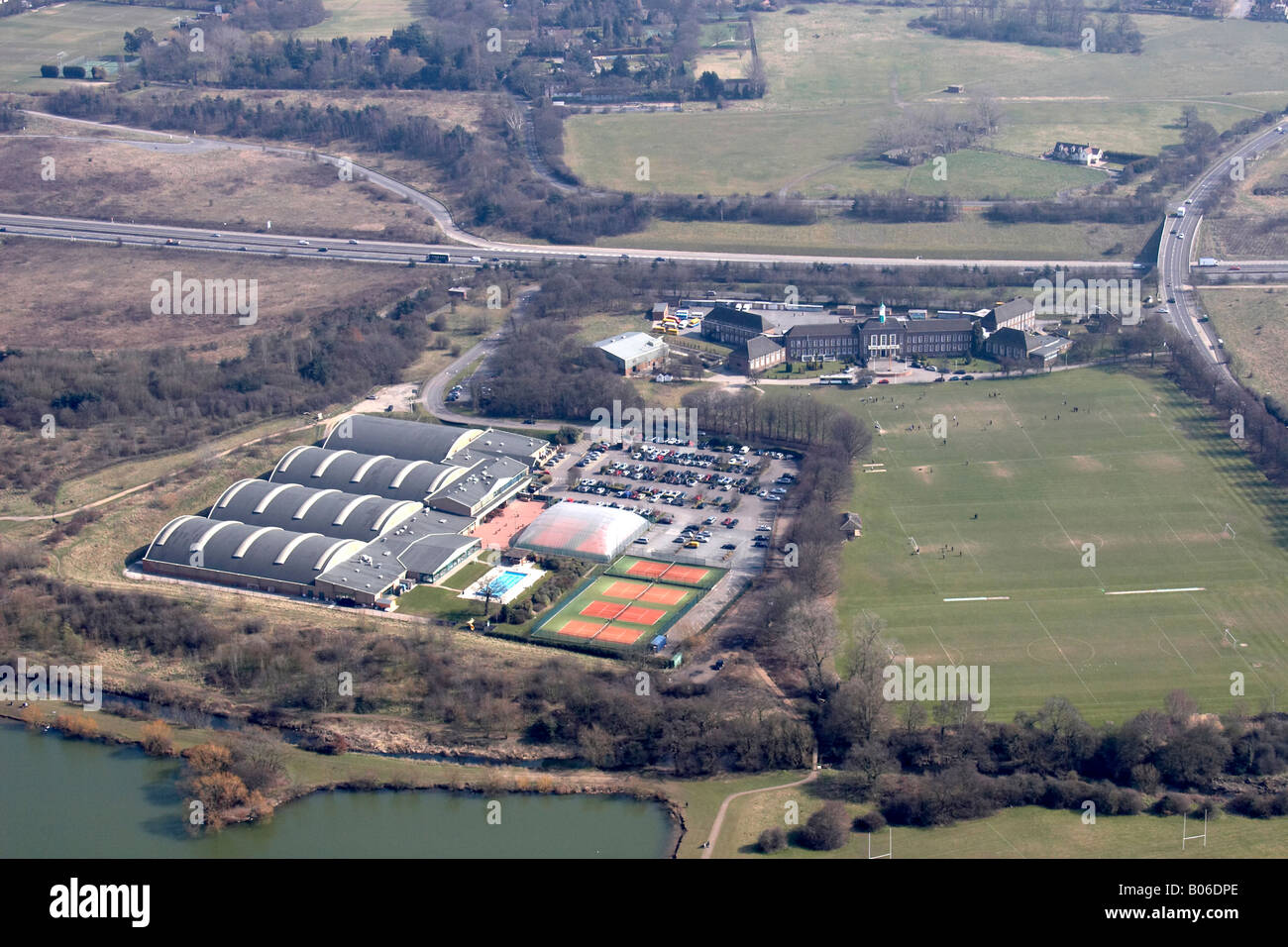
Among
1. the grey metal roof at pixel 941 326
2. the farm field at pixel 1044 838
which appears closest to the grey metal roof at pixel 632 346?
the grey metal roof at pixel 941 326

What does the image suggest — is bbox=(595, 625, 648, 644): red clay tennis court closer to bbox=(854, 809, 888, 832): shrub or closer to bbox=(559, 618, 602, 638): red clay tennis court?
bbox=(559, 618, 602, 638): red clay tennis court

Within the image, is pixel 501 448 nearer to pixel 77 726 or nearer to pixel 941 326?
pixel 77 726

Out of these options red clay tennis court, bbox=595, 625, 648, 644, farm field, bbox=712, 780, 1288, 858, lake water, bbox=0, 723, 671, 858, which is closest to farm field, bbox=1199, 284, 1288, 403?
farm field, bbox=712, 780, 1288, 858

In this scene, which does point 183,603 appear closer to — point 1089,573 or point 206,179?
point 1089,573

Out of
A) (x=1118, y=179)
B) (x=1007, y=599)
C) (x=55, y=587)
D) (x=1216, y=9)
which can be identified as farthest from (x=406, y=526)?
(x=1216, y=9)

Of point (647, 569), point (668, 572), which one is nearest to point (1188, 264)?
point (668, 572)

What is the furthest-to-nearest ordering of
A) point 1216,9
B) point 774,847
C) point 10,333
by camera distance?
point 1216,9
point 10,333
point 774,847
